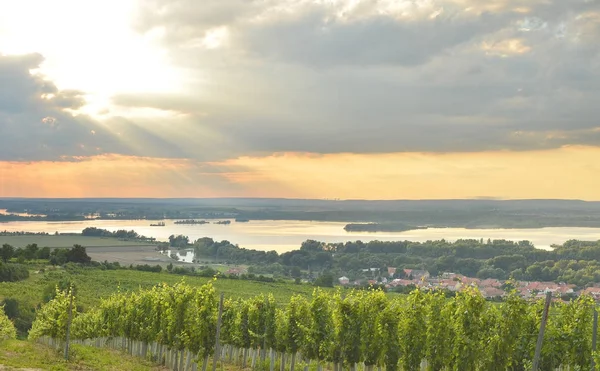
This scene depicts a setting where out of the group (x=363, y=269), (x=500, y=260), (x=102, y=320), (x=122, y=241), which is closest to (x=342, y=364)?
(x=102, y=320)

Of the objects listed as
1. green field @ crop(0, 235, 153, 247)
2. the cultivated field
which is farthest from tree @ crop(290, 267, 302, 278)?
green field @ crop(0, 235, 153, 247)

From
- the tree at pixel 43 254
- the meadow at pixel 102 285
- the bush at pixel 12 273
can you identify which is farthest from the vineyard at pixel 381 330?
the tree at pixel 43 254

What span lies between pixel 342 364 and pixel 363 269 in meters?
117

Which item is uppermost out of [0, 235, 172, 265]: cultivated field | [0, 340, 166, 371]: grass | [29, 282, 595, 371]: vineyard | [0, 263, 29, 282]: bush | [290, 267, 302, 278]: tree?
[29, 282, 595, 371]: vineyard

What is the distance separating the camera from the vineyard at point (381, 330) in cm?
1590

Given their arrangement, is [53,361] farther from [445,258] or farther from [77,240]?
[77,240]

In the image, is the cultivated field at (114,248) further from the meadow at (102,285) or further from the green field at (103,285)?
the green field at (103,285)

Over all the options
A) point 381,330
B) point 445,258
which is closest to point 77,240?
point 445,258

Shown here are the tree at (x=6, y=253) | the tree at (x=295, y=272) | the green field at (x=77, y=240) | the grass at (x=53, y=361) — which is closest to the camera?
the grass at (x=53, y=361)

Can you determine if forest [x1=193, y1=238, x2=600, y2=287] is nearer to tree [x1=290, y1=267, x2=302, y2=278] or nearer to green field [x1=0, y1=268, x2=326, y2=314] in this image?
tree [x1=290, y1=267, x2=302, y2=278]

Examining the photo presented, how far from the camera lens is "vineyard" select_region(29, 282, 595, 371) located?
15.9 m

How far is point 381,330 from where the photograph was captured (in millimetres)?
18734

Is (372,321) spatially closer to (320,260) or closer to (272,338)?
(272,338)

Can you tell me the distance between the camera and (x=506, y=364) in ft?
52.0
